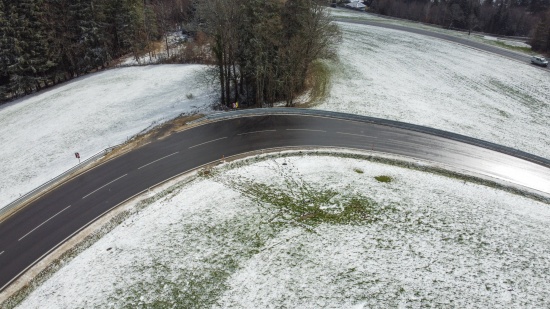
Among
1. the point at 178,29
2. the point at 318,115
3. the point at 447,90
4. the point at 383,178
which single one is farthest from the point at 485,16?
the point at 383,178

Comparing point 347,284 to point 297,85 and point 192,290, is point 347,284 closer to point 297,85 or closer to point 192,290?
point 192,290

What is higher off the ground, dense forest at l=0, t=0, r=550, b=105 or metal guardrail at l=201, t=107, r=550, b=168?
dense forest at l=0, t=0, r=550, b=105

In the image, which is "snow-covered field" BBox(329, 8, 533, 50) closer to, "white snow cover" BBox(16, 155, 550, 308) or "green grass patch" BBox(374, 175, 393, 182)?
"green grass patch" BBox(374, 175, 393, 182)

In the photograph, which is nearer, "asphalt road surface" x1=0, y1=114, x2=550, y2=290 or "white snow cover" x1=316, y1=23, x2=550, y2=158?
"asphalt road surface" x1=0, y1=114, x2=550, y2=290

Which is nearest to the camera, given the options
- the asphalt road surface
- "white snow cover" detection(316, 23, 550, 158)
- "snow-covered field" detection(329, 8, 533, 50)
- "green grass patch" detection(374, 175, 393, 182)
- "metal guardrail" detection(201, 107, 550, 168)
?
the asphalt road surface

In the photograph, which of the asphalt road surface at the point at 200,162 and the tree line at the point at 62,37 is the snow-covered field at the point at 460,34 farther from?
the tree line at the point at 62,37

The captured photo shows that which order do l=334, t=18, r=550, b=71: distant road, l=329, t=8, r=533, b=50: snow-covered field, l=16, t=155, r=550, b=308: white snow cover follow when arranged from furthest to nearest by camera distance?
l=329, t=8, r=533, b=50: snow-covered field, l=334, t=18, r=550, b=71: distant road, l=16, t=155, r=550, b=308: white snow cover

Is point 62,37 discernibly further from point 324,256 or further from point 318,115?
point 324,256

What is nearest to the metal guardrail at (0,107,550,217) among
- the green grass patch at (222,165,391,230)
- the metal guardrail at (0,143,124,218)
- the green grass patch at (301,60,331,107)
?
the metal guardrail at (0,143,124,218)
